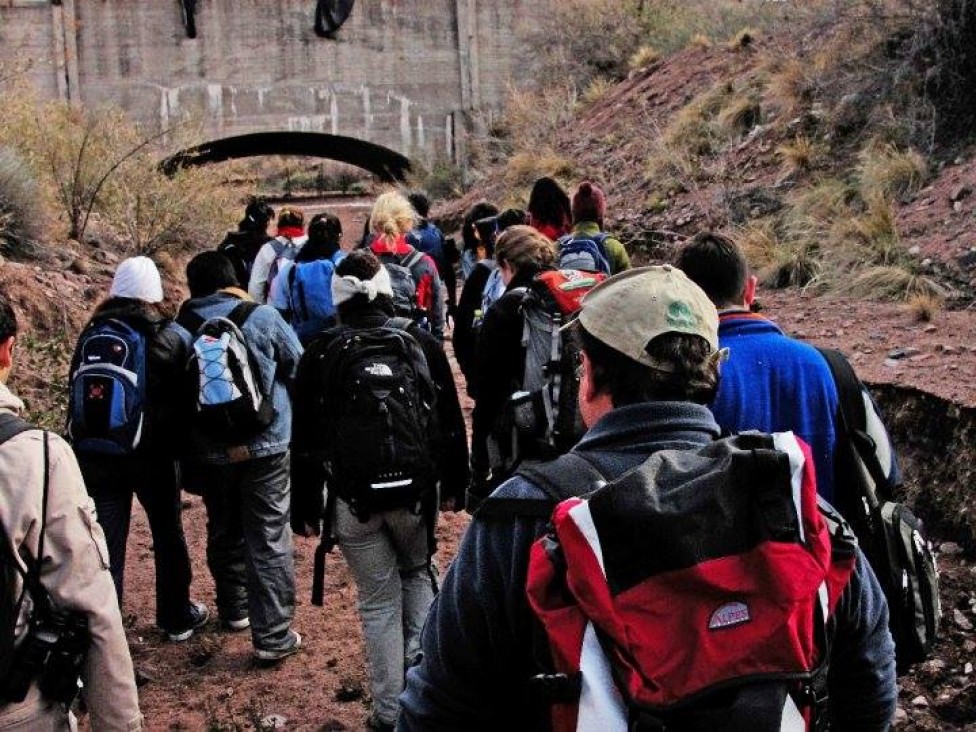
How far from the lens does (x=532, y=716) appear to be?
75.4 inches

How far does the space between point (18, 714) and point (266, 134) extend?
2397 centimetres

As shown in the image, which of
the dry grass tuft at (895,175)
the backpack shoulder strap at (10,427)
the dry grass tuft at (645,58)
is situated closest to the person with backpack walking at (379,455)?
the backpack shoulder strap at (10,427)

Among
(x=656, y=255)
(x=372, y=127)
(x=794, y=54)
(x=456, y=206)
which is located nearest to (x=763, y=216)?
(x=656, y=255)

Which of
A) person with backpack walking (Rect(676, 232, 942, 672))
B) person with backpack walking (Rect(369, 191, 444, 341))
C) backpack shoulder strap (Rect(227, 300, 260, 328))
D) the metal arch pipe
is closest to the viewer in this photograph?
person with backpack walking (Rect(676, 232, 942, 672))

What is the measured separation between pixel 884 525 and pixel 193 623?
383 centimetres

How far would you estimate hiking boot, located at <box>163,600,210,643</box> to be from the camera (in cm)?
558

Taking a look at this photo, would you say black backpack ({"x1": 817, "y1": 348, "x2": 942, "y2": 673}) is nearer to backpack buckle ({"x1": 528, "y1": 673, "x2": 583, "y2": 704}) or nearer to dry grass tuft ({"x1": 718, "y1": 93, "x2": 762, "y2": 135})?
backpack buckle ({"x1": 528, "y1": 673, "x2": 583, "y2": 704})

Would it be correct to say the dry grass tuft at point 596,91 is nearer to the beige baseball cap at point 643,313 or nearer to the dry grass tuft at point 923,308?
the dry grass tuft at point 923,308

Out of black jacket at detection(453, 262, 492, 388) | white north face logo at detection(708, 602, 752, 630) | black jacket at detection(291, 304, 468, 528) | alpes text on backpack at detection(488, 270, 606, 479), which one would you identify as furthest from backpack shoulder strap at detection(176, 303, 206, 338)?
white north face logo at detection(708, 602, 752, 630)

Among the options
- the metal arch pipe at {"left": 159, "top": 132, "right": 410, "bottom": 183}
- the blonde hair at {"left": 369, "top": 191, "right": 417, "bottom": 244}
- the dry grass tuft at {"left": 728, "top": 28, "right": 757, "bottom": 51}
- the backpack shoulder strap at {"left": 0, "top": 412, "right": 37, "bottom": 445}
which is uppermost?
the dry grass tuft at {"left": 728, "top": 28, "right": 757, "bottom": 51}

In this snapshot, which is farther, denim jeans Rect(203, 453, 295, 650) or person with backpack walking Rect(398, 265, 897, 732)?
denim jeans Rect(203, 453, 295, 650)

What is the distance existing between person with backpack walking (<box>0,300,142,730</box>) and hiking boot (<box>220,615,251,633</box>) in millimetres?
2926

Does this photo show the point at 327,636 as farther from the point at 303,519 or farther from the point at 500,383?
the point at 500,383

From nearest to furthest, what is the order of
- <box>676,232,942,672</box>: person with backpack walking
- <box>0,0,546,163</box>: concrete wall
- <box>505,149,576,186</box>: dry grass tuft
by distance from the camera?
<box>676,232,942,672</box>: person with backpack walking < <box>505,149,576,186</box>: dry grass tuft < <box>0,0,546,163</box>: concrete wall
